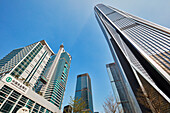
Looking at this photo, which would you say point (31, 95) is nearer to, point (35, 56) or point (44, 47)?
point (35, 56)

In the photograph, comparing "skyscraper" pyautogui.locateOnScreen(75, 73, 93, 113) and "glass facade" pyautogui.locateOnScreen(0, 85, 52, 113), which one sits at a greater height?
"skyscraper" pyautogui.locateOnScreen(75, 73, 93, 113)

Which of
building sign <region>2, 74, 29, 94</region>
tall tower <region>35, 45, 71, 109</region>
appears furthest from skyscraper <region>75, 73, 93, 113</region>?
building sign <region>2, 74, 29, 94</region>

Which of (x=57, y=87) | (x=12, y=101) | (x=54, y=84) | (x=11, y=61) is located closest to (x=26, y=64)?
(x=11, y=61)

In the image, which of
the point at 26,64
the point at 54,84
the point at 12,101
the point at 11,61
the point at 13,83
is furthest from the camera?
the point at 54,84

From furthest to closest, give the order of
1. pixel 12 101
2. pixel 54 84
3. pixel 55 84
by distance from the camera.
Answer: pixel 54 84 → pixel 55 84 → pixel 12 101

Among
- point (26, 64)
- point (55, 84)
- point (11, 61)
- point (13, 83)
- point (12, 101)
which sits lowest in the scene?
point (12, 101)

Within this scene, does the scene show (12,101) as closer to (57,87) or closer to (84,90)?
(57,87)

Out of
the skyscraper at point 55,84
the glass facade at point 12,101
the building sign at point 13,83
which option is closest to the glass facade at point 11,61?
the building sign at point 13,83

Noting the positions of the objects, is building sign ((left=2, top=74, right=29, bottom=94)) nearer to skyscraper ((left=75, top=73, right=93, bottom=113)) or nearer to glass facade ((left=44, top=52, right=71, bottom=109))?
glass facade ((left=44, top=52, right=71, bottom=109))

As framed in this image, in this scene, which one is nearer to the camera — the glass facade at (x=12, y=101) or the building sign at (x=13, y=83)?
the glass facade at (x=12, y=101)

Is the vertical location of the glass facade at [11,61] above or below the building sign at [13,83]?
above

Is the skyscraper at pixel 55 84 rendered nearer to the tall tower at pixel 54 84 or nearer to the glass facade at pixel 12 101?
the tall tower at pixel 54 84

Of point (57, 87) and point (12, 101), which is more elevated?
point (57, 87)

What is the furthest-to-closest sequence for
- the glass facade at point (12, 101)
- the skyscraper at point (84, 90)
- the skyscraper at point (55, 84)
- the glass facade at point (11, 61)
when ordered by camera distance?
the skyscraper at point (84, 90) < the skyscraper at point (55, 84) < the glass facade at point (11, 61) < the glass facade at point (12, 101)
